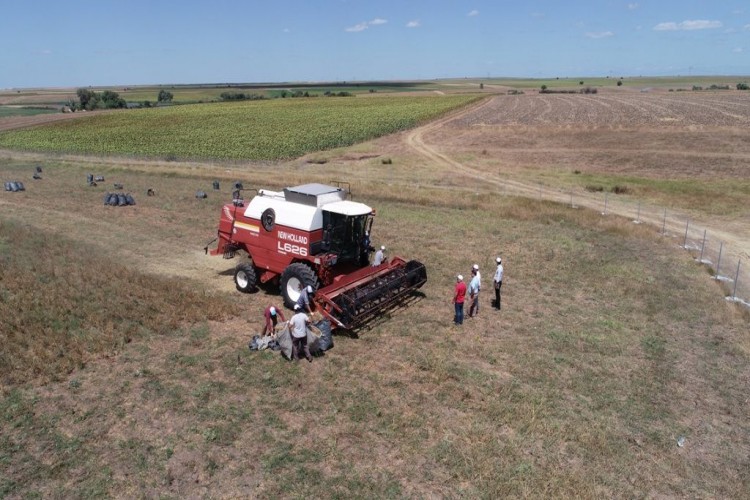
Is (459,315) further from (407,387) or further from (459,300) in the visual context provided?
(407,387)

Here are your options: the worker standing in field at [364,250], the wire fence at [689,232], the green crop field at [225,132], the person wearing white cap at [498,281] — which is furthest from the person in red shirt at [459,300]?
the green crop field at [225,132]

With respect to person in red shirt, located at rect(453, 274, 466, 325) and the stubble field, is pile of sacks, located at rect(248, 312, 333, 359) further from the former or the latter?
person in red shirt, located at rect(453, 274, 466, 325)

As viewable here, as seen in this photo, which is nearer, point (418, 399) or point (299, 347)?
point (418, 399)

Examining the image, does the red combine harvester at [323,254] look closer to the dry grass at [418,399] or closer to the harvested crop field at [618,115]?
the dry grass at [418,399]

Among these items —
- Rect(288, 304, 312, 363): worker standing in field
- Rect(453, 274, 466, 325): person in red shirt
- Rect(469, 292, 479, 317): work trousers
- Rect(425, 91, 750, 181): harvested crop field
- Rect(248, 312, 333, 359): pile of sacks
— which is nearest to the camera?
Rect(288, 304, 312, 363): worker standing in field

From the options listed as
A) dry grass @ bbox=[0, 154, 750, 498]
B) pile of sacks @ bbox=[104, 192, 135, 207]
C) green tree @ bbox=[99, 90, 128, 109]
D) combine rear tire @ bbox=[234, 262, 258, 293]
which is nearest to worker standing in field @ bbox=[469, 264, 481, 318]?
dry grass @ bbox=[0, 154, 750, 498]

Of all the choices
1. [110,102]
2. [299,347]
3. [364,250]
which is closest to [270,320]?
[299,347]
